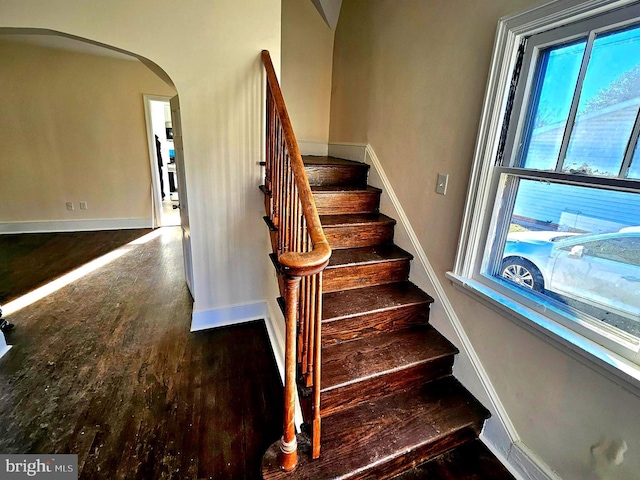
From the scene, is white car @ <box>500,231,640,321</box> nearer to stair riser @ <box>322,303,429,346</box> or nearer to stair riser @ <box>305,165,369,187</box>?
stair riser @ <box>322,303,429,346</box>

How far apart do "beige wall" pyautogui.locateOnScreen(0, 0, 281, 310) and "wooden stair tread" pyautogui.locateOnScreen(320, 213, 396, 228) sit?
589 mm

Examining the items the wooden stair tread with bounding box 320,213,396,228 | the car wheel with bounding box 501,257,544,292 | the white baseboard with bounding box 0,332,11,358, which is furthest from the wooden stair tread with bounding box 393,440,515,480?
the white baseboard with bounding box 0,332,11,358

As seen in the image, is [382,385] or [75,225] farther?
[75,225]

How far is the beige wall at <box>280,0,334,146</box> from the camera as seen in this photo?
3.08 m

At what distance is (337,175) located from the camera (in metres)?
2.47

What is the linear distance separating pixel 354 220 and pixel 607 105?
1414 millimetres

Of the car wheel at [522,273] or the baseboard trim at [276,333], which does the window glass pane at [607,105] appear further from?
the baseboard trim at [276,333]

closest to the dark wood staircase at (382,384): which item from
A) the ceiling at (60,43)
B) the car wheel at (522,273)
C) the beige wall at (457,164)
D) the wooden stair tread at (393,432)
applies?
the wooden stair tread at (393,432)

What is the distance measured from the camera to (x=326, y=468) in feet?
4.16

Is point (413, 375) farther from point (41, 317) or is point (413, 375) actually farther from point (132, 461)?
point (41, 317)

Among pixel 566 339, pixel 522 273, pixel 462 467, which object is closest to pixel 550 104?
pixel 522 273

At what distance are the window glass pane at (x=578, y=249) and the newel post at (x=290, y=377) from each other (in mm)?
1156

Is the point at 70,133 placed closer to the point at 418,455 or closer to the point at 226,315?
the point at 226,315

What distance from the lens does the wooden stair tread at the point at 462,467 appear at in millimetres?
1425
